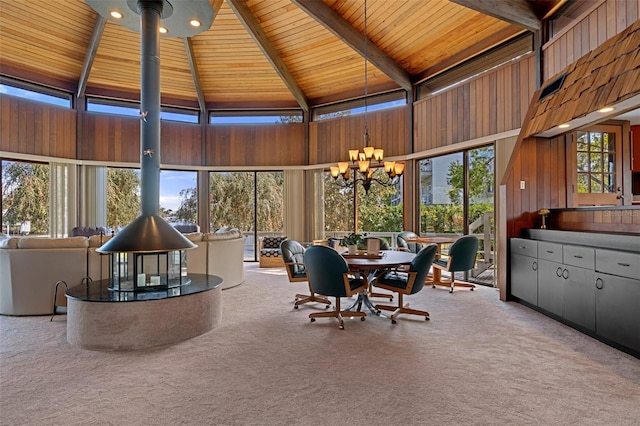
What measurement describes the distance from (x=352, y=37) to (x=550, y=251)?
187 inches

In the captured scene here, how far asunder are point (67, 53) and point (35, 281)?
16.9 feet

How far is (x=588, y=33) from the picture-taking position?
4129mm

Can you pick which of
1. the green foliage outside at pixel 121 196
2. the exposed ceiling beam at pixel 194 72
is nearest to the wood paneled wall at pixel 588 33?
the exposed ceiling beam at pixel 194 72

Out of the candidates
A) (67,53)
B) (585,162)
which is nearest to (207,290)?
(585,162)

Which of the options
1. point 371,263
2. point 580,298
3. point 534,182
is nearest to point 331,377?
point 371,263

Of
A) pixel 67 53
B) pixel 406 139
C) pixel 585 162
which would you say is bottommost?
pixel 585 162

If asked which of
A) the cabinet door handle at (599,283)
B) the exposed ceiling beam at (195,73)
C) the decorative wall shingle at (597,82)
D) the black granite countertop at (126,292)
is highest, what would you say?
the exposed ceiling beam at (195,73)

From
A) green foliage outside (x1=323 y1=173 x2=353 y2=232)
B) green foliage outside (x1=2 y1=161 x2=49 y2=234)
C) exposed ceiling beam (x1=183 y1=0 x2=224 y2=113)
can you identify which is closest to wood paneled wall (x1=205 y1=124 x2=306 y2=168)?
exposed ceiling beam (x1=183 y1=0 x2=224 y2=113)

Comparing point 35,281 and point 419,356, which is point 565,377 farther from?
point 35,281

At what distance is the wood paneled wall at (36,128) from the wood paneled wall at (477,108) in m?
7.27

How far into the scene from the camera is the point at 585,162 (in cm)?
494

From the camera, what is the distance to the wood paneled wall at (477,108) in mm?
5355

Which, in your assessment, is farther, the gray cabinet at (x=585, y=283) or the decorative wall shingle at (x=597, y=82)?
the decorative wall shingle at (x=597, y=82)

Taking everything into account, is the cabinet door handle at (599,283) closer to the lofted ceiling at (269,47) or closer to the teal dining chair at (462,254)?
the teal dining chair at (462,254)
